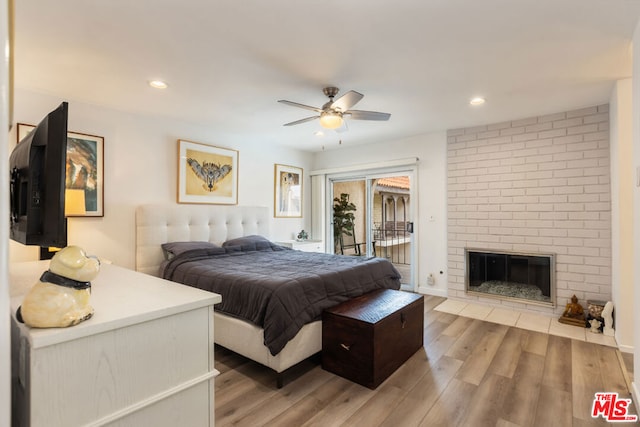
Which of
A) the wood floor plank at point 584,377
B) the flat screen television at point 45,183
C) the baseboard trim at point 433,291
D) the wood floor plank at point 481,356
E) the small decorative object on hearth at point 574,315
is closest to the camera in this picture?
the flat screen television at point 45,183

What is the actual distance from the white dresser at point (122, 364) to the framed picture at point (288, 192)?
415 centimetres

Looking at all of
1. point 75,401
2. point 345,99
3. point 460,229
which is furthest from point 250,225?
point 75,401

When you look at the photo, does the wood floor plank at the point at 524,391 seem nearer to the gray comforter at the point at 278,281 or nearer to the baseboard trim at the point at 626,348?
the baseboard trim at the point at 626,348

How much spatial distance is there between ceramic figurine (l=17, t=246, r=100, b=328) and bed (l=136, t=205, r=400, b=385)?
1444 millimetres

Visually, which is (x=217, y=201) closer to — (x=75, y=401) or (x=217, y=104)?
(x=217, y=104)

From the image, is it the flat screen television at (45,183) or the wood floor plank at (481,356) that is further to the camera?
the wood floor plank at (481,356)

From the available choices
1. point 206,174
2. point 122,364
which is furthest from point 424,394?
point 206,174

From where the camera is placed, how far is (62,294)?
831 millimetres

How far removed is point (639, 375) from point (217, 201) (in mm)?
4377

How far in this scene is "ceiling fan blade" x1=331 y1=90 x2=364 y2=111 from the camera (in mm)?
2533

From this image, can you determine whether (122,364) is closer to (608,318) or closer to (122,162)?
(122,162)

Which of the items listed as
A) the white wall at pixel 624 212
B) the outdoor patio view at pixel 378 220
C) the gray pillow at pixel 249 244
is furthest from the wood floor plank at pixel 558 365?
the gray pillow at pixel 249 244

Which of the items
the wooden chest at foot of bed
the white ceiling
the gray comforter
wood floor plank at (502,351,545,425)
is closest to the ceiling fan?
the white ceiling

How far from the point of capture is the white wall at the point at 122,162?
9.90 ft
